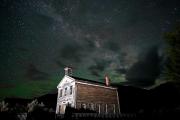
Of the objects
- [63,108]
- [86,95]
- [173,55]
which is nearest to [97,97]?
[86,95]

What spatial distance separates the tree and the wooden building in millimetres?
12832

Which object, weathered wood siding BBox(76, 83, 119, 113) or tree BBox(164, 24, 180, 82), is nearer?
tree BBox(164, 24, 180, 82)

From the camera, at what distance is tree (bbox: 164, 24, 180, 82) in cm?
2034

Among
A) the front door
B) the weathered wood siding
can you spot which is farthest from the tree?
the front door

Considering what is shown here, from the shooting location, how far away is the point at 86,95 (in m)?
28.7

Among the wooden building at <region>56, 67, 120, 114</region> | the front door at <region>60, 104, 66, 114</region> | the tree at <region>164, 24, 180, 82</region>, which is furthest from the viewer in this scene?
the front door at <region>60, 104, 66, 114</region>

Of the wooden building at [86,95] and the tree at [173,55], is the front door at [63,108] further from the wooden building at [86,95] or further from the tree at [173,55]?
the tree at [173,55]

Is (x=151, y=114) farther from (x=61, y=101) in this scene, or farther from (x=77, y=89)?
(x=61, y=101)

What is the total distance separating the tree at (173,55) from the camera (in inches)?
801

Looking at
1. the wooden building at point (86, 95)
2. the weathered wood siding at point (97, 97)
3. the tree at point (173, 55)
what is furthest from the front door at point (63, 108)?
the tree at point (173, 55)

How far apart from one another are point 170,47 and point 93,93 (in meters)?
14.6

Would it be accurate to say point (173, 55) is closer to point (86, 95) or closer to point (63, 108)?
point (86, 95)

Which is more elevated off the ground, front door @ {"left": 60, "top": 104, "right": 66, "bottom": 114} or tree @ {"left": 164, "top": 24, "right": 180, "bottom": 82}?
tree @ {"left": 164, "top": 24, "right": 180, "bottom": 82}

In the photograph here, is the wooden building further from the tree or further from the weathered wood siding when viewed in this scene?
the tree
